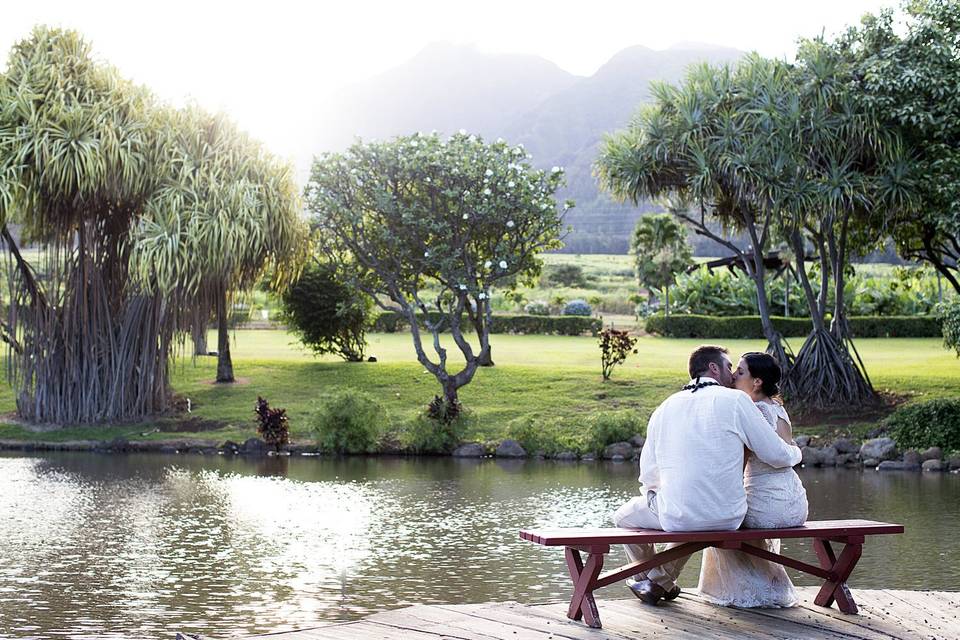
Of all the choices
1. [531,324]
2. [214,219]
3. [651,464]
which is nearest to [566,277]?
[531,324]

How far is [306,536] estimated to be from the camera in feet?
39.8

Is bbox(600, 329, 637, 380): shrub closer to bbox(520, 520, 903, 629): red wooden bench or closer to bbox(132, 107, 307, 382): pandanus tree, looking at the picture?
bbox(132, 107, 307, 382): pandanus tree

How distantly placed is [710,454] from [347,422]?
1456 cm

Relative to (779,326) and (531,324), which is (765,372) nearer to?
(779,326)

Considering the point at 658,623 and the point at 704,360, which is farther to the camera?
the point at 704,360

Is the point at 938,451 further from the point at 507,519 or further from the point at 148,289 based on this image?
the point at 148,289

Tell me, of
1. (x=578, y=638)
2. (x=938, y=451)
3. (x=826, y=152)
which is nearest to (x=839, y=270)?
(x=826, y=152)

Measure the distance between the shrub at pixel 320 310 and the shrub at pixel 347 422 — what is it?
6616mm

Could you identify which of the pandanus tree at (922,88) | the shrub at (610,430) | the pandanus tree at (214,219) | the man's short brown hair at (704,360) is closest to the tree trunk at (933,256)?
the pandanus tree at (922,88)

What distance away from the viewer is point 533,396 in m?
23.6

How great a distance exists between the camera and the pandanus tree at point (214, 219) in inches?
861

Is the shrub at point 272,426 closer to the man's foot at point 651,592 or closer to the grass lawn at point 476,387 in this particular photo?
the grass lawn at point 476,387

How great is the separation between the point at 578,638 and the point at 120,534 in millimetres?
7224

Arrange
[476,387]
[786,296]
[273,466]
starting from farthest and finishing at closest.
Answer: [786,296], [476,387], [273,466]
